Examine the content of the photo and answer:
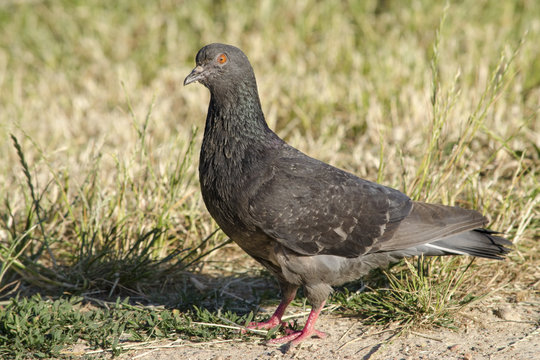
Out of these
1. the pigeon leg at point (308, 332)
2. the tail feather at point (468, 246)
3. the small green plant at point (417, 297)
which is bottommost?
the pigeon leg at point (308, 332)

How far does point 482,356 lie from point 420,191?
1157 millimetres

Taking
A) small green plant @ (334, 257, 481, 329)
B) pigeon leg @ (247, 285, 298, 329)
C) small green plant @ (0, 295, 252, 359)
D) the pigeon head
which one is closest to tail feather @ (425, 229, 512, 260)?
small green plant @ (334, 257, 481, 329)

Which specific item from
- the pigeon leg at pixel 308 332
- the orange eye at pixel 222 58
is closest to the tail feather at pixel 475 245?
the pigeon leg at pixel 308 332

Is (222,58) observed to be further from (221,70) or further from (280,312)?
(280,312)

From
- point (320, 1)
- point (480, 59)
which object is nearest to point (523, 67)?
point (480, 59)

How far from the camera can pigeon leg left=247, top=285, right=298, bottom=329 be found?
3.60 meters

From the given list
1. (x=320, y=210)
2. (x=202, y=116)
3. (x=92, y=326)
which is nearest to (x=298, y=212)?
(x=320, y=210)

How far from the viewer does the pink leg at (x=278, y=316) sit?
3.60 metres

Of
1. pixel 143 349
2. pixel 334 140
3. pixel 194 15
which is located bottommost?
pixel 143 349

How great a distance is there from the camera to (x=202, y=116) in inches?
246

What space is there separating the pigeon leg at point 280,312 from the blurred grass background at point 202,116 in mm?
650

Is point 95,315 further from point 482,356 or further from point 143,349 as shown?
point 482,356

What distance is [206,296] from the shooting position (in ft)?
12.9

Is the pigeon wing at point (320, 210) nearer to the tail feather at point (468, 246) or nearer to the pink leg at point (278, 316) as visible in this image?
the tail feather at point (468, 246)
